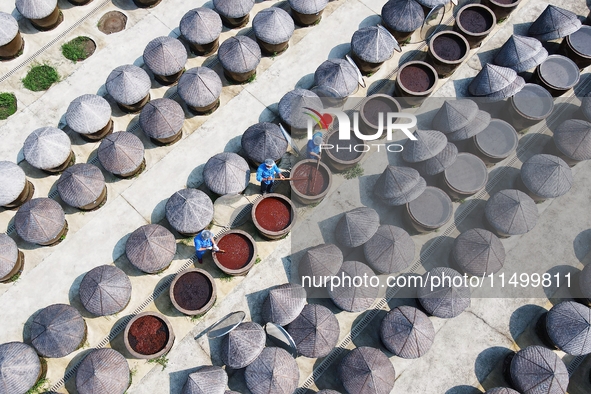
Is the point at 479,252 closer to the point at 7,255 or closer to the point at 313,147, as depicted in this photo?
the point at 313,147

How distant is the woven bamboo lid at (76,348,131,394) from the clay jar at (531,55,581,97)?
62.5 ft

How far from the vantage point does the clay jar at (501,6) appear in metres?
21.0

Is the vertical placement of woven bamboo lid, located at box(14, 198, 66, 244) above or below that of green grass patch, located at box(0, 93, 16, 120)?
below

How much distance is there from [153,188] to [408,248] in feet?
31.6

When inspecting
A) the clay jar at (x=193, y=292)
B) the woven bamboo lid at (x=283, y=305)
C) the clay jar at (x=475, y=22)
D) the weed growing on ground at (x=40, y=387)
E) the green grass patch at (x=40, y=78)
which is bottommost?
the weed growing on ground at (x=40, y=387)

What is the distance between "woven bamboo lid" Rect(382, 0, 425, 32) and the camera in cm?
1953

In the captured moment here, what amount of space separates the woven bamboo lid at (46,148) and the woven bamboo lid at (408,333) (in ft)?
41.7

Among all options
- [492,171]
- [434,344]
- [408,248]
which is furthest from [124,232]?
[492,171]

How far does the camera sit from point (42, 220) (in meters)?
16.0

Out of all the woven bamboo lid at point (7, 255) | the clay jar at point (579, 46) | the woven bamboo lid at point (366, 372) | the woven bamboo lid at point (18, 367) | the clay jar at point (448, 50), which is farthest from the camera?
the clay jar at point (579, 46)

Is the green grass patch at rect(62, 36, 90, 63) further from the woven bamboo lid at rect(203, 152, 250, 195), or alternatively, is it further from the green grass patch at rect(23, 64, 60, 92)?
the woven bamboo lid at rect(203, 152, 250, 195)

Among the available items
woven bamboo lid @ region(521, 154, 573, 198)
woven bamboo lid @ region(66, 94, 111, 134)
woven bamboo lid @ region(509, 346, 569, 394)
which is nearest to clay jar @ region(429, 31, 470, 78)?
woven bamboo lid @ region(521, 154, 573, 198)

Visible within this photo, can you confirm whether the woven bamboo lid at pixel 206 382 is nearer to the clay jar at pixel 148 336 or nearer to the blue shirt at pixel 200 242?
the clay jar at pixel 148 336

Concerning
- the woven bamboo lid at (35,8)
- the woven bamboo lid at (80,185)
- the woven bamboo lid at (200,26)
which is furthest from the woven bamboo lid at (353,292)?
the woven bamboo lid at (35,8)
